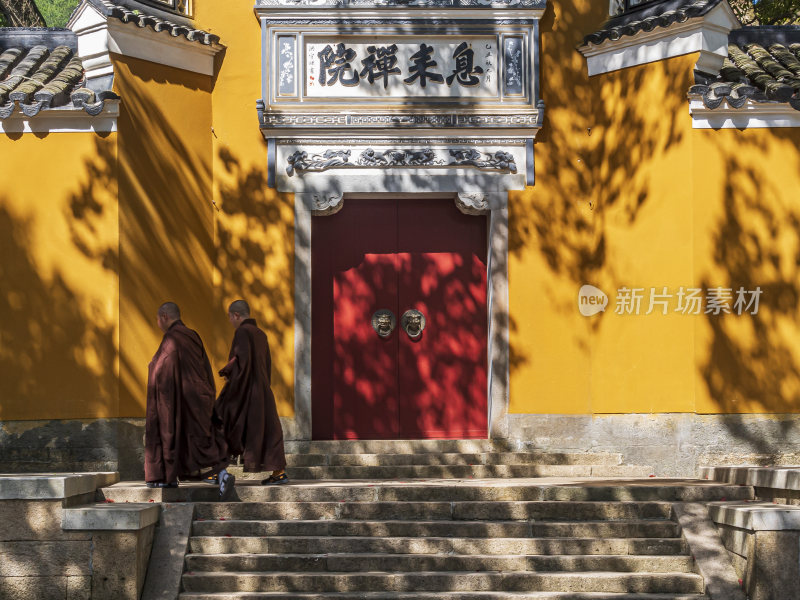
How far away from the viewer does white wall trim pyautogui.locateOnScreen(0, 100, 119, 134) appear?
9.62 meters

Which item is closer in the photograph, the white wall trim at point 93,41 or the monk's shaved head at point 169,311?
the monk's shaved head at point 169,311

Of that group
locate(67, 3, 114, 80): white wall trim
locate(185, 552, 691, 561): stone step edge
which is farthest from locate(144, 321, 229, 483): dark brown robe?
locate(67, 3, 114, 80): white wall trim

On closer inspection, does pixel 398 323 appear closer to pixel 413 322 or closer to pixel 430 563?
pixel 413 322

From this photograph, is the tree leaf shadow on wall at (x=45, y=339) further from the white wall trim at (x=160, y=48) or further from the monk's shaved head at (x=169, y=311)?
the white wall trim at (x=160, y=48)

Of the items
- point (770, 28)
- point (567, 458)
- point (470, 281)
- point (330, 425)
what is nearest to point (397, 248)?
point (470, 281)

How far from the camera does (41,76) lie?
990 cm

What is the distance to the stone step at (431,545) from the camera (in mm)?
7738

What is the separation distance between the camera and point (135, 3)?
10328 millimetres

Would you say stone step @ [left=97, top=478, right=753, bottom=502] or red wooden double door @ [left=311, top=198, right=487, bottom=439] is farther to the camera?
red wooden double door @ [left=311, top=198, right=487, bottom=439]

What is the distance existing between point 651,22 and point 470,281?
315 cm

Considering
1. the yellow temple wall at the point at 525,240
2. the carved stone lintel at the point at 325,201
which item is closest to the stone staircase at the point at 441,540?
the yellow temple wall at the point at 525,240

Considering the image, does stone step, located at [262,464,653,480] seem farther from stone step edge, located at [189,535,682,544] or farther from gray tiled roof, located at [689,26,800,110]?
gray tiled roof, located at [689,26,800,110]

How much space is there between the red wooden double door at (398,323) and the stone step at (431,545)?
2881 millimetres

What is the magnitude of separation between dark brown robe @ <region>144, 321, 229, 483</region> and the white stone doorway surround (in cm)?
207
